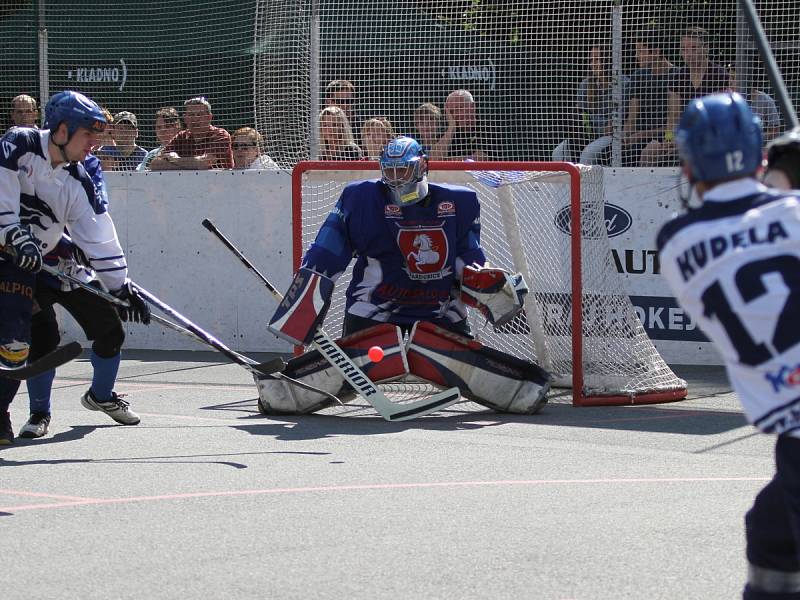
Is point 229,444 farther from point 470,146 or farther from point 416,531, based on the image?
point 470,146

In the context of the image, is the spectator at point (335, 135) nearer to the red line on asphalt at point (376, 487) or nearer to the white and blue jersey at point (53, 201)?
the white and blue jersey at point (53, 201)

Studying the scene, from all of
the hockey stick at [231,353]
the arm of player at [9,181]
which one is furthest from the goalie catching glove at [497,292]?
the arm of player at [9,181]

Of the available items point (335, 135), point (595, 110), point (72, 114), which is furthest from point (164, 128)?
point (72, 114)

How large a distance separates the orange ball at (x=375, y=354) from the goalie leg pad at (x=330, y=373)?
3 centimetres

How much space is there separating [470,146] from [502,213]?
103 centimetres

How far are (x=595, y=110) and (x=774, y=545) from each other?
6.26 m

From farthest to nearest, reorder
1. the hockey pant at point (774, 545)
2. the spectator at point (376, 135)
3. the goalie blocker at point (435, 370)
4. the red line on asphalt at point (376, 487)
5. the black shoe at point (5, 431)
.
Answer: the spectator at point (376, 135)
the goalie blocker at point (435, 370)
the black shoe at point (5, 431)
the red line on asphalt at point (376, 487)
the hockey pant at point (774, 545)

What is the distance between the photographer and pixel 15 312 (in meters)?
6.04

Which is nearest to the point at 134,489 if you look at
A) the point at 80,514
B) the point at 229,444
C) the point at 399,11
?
the point at 80,514

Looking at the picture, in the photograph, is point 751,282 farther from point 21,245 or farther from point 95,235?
point 95,235

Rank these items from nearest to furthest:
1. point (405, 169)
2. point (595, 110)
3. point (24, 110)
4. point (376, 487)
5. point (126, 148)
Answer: point (376, 487), point (405, 169), point (595, 110), point (24, 110), point (126, 148)

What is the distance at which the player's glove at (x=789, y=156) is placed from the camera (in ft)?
9.82

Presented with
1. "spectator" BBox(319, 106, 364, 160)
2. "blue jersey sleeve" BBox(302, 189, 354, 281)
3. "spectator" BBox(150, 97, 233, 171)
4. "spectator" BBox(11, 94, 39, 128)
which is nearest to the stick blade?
"blue jersey sleeve" BBox(302, 189, 354, 281)

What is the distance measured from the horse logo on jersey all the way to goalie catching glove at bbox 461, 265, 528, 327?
0.20 meters
